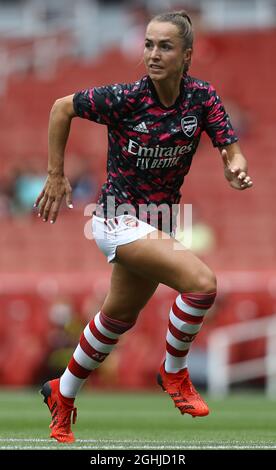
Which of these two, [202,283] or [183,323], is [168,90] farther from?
[183,323]

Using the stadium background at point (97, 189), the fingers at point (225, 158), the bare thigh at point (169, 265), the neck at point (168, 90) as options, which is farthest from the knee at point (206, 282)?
the stadium background at point (97, 189)

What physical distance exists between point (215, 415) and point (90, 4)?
63.3 ft

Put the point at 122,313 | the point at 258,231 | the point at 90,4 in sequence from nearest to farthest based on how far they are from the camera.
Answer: the point at 122,313
the point at 258,231
the point at 90,4

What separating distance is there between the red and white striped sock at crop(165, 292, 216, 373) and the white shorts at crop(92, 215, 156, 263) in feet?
1.36

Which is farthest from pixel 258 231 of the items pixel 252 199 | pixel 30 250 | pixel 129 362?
pixel 129 362

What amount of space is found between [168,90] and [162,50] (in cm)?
23

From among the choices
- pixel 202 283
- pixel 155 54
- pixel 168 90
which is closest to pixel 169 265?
pixel 202 283

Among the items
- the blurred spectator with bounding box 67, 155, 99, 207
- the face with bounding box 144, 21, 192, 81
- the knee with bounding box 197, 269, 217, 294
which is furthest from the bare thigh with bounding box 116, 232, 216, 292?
the blurred spectator with bounding box 67, 155, 99, 207

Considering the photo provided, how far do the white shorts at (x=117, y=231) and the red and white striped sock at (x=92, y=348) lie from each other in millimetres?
418

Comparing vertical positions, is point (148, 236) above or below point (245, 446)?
above

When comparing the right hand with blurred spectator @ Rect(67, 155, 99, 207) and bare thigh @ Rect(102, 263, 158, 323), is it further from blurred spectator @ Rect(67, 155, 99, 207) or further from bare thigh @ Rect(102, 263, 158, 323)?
blurred spectator @ Rect(67, 155, 99, 207)

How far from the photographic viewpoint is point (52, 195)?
22.9 feet

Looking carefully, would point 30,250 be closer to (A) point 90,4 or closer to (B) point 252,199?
(B) point 252,199

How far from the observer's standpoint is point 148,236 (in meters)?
6.87
